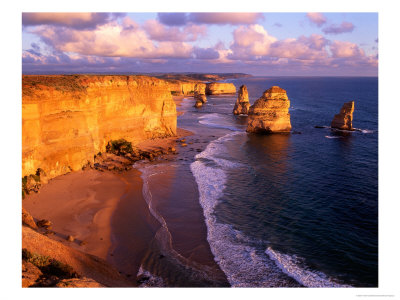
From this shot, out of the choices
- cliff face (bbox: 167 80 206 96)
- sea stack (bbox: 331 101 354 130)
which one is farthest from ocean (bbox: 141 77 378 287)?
cliff face (bbox: 167 80 206 96)

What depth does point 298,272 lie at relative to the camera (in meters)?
17.0

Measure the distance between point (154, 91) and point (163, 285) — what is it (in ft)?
122

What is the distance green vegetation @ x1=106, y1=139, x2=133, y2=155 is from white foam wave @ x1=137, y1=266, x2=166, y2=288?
2402 cm

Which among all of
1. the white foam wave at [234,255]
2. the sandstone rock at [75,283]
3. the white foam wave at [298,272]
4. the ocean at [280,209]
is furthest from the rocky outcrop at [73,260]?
the white foam wave at [298,272]

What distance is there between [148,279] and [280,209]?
40.6ft

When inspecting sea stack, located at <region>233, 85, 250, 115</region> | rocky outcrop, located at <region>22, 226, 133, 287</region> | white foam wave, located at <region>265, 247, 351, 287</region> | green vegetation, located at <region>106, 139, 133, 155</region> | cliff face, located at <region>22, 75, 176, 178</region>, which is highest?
sea stack, located at <region>233, 85, 250, 115</region>

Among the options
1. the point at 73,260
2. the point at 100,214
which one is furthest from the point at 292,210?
A: the point at 73,260

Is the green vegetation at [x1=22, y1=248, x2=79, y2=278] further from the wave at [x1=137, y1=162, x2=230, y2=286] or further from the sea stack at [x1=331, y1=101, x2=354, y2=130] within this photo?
the sea stack at [x1=331, y1=101, x2=354, y2=130]

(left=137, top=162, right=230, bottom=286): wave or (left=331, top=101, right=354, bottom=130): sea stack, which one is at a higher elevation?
(left=331, top=101, right=354, bottom=130): sea stack

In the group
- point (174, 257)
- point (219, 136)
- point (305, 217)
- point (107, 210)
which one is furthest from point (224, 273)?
point (219, 136)

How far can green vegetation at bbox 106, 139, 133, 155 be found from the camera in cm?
3912

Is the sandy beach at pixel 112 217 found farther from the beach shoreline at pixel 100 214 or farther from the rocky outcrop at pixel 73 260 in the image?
the rocky outcrop at pixel 73 260

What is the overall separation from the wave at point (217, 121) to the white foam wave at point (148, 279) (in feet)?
160

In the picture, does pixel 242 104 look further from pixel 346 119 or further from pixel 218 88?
pixel 218 88
